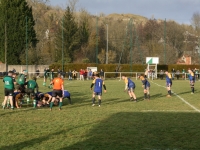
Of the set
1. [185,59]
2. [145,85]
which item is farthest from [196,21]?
[145,85]

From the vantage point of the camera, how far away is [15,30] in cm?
5147

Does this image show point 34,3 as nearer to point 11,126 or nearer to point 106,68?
point 106,68

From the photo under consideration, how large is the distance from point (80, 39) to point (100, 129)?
52.1 m

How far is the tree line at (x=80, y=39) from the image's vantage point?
51.2 metres

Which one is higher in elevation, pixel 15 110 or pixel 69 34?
pixel 69 34

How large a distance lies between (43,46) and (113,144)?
191ft

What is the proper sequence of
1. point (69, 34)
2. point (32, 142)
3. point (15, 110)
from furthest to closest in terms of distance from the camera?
point (69, 34) < point (15, 110) < point (32, 142)

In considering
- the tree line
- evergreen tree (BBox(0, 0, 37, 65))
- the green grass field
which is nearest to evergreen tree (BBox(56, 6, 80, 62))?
the tree line

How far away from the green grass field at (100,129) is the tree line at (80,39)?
33635 mm

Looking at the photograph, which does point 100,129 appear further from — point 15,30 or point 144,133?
point 15,30

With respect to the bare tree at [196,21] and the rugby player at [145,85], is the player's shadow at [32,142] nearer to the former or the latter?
the rugby player at [145,85]

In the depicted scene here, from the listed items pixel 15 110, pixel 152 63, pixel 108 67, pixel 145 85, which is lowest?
pixel 15 110

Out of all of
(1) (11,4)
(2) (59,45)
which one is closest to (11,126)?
(2) (59,45)

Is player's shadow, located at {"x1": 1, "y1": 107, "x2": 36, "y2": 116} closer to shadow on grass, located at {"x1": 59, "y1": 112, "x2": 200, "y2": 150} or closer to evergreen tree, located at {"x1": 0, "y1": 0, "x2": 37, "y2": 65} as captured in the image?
shadow on grass, located at {"x1": 59, "y1": 112, "x2": 200, "y2": 150}
